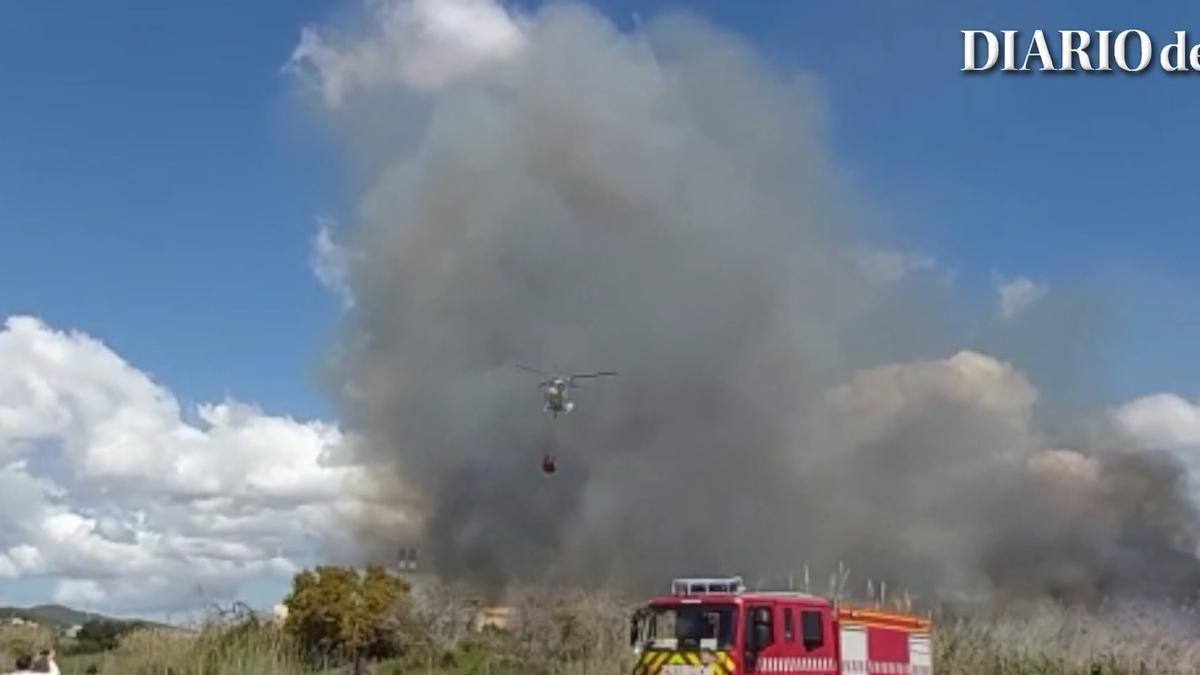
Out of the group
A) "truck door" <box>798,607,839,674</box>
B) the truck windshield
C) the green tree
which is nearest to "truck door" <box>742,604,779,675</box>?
the truck windshield

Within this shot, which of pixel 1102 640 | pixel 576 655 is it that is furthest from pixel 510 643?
pixel 1102 640

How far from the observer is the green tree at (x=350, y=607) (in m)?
50.9

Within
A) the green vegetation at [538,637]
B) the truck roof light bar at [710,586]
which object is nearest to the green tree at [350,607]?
the green vegetation at [538,637]

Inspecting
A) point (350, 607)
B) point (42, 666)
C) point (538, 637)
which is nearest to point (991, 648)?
point (538, 637)

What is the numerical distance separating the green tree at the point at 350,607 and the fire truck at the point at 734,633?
50.5ft

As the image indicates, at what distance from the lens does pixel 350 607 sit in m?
53.2

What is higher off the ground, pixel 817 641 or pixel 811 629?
pixel 811 629

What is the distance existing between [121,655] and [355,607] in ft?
79.2

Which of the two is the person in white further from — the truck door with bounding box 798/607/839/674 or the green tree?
the green tree

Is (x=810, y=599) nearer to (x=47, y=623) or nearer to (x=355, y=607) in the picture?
(x=47, y=623)

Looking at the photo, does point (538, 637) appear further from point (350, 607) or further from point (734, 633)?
point (734, 633)

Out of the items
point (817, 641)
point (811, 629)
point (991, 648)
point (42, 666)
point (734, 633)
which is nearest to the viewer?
point (42, 666)

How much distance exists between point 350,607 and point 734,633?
24.1 meters

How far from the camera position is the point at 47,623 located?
35.4 meters
